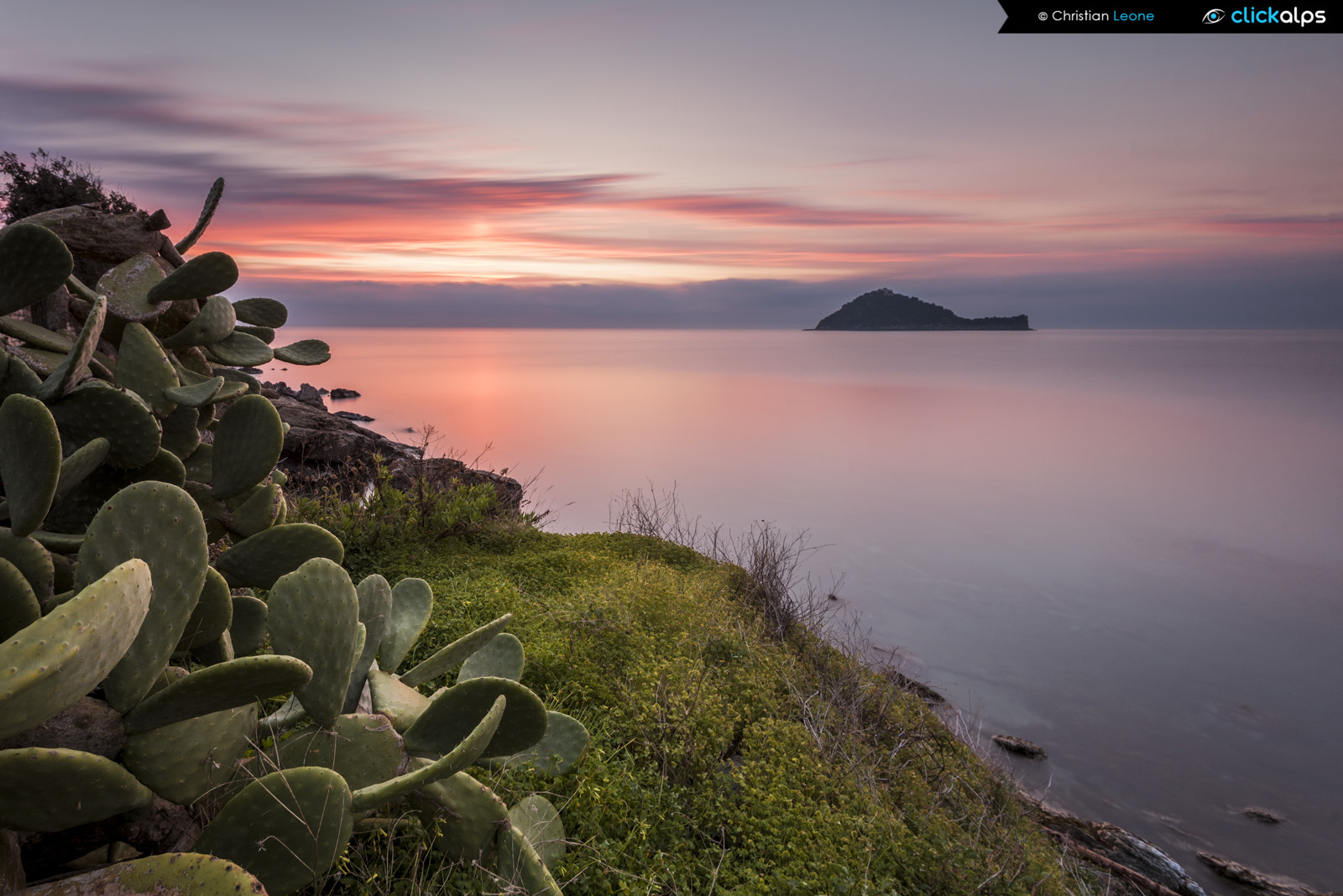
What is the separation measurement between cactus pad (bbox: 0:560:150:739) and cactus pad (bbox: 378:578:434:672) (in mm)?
1637

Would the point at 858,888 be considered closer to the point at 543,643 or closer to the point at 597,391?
the point at 543,643

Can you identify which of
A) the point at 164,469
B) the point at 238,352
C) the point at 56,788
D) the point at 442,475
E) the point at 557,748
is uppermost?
the point at 238,352

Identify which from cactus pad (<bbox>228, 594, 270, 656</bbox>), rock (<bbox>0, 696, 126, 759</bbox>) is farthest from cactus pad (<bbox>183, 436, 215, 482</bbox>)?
rock (<bbox>0, 696, 126, 759</bbox>)

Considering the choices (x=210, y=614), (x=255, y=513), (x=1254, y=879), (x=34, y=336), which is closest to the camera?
(x=210, y=614)

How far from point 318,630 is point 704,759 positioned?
267cm

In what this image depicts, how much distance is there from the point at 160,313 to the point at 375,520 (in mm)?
3923

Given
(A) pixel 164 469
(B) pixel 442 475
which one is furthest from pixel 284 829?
(B) pixel 442 475

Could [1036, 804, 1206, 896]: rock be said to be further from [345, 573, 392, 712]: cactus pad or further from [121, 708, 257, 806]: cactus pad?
[121, 708, 257, 806]: cactus pad

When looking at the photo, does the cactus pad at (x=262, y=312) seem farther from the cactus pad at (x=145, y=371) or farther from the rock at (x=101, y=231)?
the cactus pad at (x=145, y=371)

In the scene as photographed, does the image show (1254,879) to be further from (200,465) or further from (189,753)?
(200,465)

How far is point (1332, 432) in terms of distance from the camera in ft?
92.2

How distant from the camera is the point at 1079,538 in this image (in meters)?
16.8

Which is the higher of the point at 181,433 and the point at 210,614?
the point at 181,433

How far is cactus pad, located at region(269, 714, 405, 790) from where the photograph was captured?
86.7 inches
